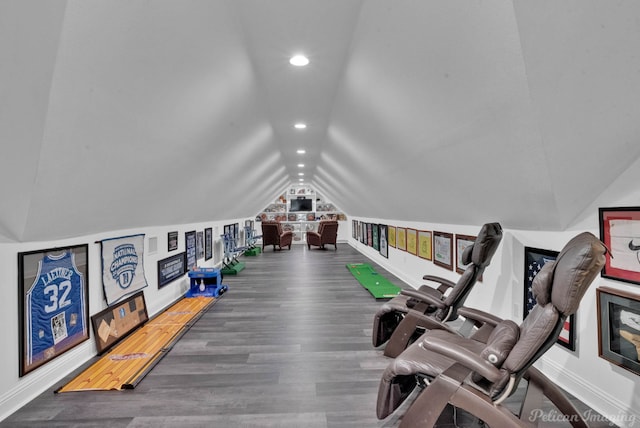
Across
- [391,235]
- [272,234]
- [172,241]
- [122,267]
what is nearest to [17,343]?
[122,267]

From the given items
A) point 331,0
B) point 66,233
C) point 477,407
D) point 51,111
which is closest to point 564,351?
point 477,407

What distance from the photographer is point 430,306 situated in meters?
2.79

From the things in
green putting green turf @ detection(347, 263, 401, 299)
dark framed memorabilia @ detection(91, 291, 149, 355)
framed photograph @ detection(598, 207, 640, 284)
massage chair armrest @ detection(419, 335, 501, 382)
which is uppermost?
framed photograph @ detection(598, 207, 640, 284)

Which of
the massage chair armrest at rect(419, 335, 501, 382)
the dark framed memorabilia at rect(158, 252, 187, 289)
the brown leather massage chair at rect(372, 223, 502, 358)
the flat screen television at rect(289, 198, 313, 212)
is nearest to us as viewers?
the massage chair armrest at rect(419, 335, 501, 382)

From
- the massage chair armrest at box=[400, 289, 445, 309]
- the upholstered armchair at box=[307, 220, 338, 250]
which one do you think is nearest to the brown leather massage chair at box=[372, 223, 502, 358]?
the massage chair armrest at box=[400, 289, 445, 309]

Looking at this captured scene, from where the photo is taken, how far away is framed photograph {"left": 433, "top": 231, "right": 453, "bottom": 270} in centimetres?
377

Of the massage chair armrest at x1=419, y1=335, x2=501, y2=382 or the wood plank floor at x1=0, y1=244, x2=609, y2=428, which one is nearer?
the massage chair armrest at x1=419, y1=335, x2=501, y2=382

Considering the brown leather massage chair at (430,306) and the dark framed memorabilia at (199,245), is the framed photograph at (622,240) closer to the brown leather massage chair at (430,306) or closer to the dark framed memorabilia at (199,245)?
the brown leather massage chair at (430,306)

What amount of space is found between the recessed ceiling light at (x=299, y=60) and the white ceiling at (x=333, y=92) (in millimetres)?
73

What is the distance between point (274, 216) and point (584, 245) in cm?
1230

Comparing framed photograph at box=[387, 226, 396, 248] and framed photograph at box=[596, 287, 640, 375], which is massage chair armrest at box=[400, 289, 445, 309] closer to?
framed photograph at box=[596, 287, 640, 375]

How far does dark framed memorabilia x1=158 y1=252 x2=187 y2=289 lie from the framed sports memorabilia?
17 centimetres

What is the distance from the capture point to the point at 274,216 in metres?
13.1

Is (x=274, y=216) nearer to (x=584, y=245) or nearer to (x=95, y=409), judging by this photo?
(x=95, y=409)
